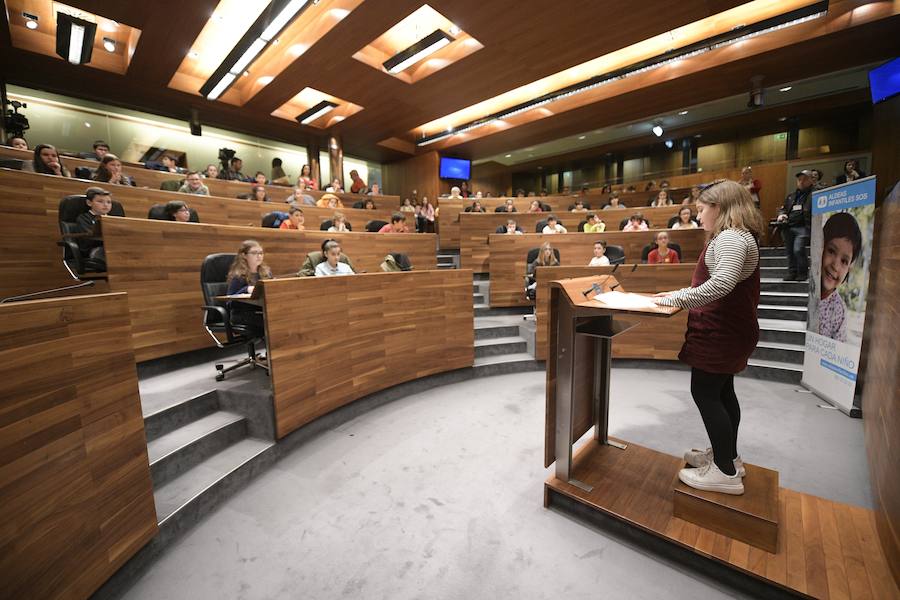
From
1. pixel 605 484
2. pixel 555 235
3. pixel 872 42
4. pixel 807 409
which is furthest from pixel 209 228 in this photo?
pixel 872 42

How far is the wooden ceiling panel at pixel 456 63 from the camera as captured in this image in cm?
464

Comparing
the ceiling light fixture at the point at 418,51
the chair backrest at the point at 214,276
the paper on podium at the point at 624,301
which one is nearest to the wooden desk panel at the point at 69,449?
the chair backrest at the point at 214,276

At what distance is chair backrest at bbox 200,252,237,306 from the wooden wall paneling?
3.58m

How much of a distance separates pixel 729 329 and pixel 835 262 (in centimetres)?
247

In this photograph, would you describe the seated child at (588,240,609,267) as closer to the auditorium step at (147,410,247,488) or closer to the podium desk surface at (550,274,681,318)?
the podium desk surface at (550,274,681,318)

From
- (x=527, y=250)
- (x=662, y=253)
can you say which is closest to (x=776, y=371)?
(x=662, y=253)

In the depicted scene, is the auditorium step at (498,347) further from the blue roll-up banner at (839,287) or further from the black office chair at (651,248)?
the blue roll-up banner at (839,287)

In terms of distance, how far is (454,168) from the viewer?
10938 mm

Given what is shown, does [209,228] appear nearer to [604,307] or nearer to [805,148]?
[604,307]

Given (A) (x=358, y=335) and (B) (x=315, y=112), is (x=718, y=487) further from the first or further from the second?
(B) (x=315, y=112)

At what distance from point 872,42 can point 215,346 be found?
30.7 feet

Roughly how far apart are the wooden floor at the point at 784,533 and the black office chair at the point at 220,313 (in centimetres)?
220

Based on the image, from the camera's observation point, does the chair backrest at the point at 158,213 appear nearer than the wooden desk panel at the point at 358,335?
No

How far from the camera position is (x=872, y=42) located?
5.37 meters
